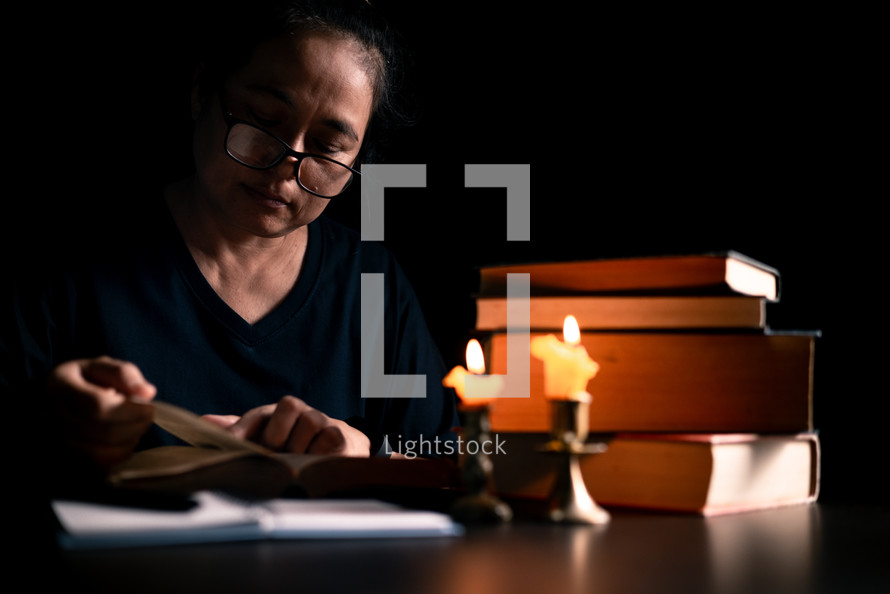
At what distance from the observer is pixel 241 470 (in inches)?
27.3

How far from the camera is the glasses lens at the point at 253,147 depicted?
4.11 ft

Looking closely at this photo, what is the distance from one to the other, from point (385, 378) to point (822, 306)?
0.83m

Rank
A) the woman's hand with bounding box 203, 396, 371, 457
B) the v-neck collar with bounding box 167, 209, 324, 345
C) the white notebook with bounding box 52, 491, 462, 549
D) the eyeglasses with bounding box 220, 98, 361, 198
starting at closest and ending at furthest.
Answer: the white notebook with bounding box 52, 491, 462, 549 < the woman's hand with bounding box 203, 396, 371, 457 < the eyeglasses with bounding box 220, 98, 361, 198 < the v-neck collar with bounding box 167, 209, 324, 345

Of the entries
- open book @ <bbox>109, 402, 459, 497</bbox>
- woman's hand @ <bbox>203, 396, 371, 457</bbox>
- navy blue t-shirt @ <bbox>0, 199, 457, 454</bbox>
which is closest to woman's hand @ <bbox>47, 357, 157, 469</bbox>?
open book @ <bbox>109, 402, 459, 497</bbox>

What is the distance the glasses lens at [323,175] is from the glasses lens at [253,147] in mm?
47

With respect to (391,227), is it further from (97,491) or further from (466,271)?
(97,491)

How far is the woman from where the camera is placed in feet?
4.17

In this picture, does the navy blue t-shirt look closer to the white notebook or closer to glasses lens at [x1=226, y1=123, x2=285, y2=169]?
glasses lens at [x1=226, y1=123, x2=285, y2=169]

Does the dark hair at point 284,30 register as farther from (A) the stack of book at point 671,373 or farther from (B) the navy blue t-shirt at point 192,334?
(A) the stack of book at point 671,373

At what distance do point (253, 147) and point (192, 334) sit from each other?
0.35 m

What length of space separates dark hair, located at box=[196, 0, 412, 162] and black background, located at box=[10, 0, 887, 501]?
0.18 meters

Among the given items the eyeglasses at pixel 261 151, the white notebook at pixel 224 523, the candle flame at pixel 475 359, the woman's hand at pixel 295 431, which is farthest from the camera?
the eyeglasses at pixel 261 151

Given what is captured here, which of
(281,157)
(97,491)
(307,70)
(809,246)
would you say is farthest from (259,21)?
(809,246)

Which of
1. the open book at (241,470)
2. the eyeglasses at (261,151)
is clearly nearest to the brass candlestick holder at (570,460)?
the open book at (241,470)
